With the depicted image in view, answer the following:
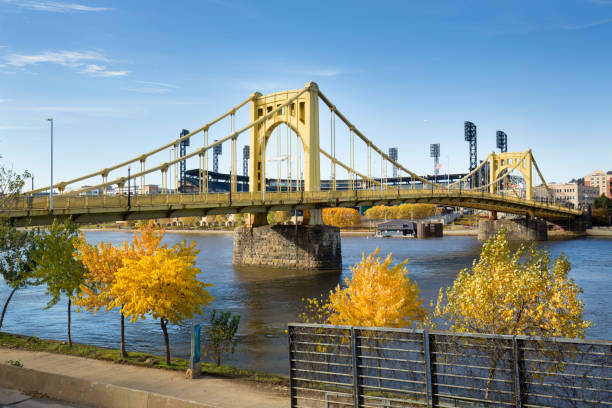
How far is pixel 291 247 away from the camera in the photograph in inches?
2168

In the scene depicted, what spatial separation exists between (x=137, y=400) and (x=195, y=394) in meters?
1.24

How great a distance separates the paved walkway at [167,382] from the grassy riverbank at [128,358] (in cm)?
54

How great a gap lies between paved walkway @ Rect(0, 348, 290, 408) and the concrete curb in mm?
494

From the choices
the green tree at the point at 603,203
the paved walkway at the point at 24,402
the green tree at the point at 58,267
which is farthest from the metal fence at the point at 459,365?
the green tree at the point at 603,203

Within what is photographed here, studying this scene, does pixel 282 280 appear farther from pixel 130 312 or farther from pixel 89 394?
pixel 89 394

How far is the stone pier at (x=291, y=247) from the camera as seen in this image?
53.8 m

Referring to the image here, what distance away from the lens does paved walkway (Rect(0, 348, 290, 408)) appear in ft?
38.1

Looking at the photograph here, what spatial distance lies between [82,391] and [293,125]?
46.5 meters

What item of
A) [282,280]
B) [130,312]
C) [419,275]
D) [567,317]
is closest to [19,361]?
[130,312]

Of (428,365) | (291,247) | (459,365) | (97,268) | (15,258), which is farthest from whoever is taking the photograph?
(291,247)

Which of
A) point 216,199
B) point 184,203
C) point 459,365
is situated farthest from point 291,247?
point 459,365

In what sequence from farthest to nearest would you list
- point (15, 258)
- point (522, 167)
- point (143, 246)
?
1. point (522, 167)
2. point (15, 258)
3. point (143, 246)

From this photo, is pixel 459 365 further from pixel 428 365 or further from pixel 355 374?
pixel 355 374

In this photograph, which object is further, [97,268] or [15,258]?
[15,258]
